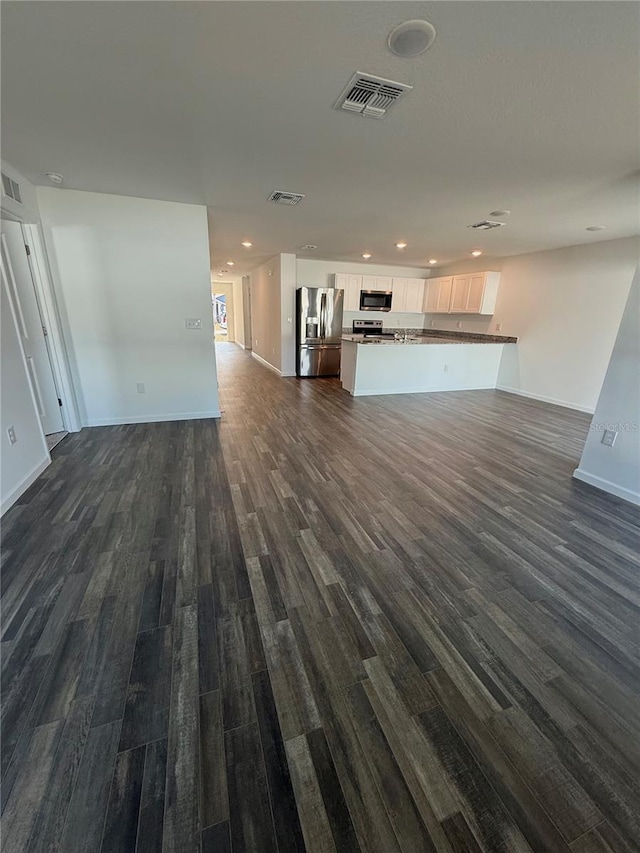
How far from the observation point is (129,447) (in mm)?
3611

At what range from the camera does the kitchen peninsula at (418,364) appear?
19.6ft

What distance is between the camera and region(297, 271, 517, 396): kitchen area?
6.10m

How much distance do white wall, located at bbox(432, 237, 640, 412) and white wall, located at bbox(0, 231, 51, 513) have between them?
7324 millimetres

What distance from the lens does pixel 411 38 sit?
1466 millimetres

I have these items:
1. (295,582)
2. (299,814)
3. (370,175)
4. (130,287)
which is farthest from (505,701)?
(130,287)

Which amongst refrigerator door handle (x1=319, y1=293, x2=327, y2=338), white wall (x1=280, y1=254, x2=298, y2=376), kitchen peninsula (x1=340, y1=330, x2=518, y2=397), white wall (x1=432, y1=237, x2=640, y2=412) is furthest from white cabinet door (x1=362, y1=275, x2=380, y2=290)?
white wall (x1=432, y1=237, x2=640, y2=412)

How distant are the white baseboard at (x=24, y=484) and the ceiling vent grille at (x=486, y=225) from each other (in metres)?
5.48

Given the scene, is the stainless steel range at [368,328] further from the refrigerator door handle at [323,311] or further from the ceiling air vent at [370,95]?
the ceiling air vent at [370,95]

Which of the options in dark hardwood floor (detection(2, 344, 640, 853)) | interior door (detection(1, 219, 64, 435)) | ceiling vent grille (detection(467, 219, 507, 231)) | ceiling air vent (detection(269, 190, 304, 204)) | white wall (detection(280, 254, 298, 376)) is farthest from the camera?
white wall (detection(280, 254, 298, 376))

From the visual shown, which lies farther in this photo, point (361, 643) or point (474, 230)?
point (474, 230)

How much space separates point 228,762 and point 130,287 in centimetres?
443

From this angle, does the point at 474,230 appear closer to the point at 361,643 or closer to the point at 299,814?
the point at 361,643

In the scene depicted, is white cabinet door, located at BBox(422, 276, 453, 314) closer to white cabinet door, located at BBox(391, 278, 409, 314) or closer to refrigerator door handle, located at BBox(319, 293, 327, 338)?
white cabinet door, located at BBox(391, 278, 409, 314)

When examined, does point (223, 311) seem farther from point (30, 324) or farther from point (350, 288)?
point (30, 324)
